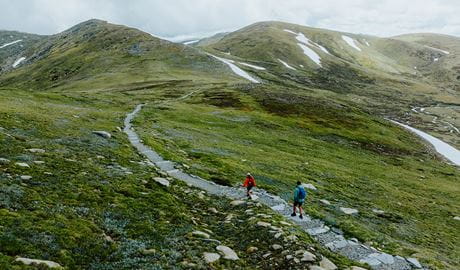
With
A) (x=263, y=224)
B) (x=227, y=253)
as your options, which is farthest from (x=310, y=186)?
(x=227, y=253)

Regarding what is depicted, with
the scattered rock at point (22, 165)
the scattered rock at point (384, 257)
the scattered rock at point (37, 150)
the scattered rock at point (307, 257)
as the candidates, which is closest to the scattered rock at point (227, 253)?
the scattered rock at point (307, 257)

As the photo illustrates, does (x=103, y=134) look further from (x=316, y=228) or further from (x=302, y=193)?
(x=316, y=228)

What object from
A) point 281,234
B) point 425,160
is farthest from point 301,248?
point 425,160

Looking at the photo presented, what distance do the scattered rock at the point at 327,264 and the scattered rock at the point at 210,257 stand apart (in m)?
5.19

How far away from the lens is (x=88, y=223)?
65.8 feet

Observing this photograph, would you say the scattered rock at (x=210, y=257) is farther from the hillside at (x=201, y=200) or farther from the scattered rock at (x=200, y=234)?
the scattered rock at (x=200, y=234)

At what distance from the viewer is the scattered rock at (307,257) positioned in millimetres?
20089

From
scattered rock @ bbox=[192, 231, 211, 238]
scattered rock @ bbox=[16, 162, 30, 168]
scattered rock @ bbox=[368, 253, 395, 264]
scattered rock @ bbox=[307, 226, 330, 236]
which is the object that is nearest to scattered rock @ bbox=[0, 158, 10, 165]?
scattered rock @ bbox=[16, 162, 30, 168]

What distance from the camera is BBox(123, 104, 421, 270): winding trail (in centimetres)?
2406

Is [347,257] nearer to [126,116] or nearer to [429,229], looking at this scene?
[429,229]

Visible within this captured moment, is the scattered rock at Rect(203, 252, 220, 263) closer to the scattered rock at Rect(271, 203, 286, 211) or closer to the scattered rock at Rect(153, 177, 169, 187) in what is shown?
the scattered rock at Rect(153, 177, 169, 187)

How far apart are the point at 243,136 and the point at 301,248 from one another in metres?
50.3

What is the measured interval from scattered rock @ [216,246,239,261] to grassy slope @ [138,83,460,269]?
11008 mm

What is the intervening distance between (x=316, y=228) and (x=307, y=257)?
8015mm
